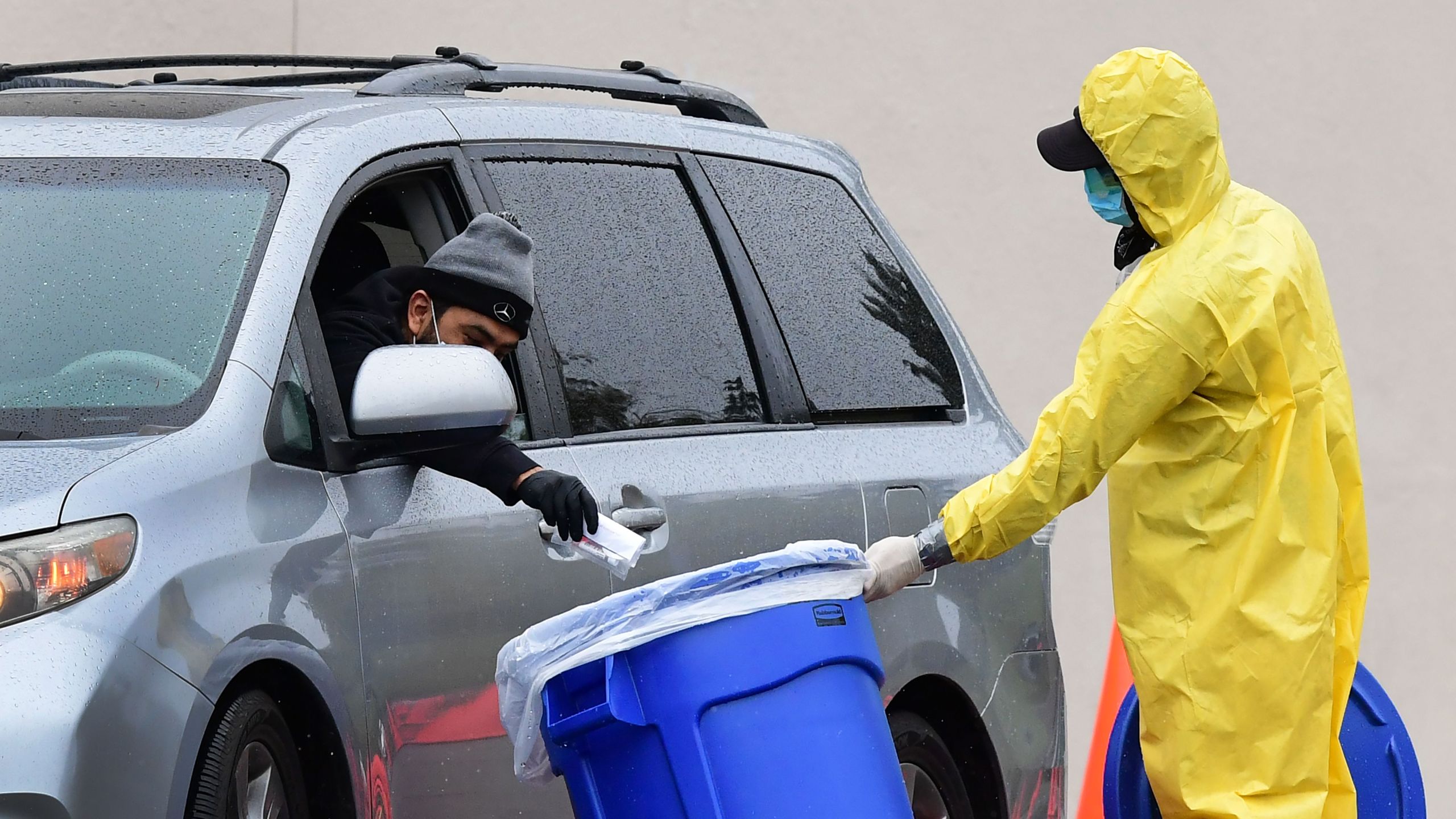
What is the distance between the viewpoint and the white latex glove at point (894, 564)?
326 centimetres

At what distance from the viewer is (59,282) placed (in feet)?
9.55

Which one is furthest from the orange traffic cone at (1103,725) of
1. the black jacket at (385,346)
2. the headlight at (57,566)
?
the headlight at (57,566)

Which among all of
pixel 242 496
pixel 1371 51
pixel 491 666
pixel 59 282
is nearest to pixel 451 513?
pixel 491 666

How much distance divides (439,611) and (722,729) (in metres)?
0.49

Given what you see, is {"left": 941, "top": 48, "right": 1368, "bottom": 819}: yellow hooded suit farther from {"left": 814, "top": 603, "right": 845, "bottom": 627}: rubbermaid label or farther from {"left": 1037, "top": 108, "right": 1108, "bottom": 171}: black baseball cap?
{"left": 814, "top": 603, "right": 845, "bottom": 627}: rubbermaid label


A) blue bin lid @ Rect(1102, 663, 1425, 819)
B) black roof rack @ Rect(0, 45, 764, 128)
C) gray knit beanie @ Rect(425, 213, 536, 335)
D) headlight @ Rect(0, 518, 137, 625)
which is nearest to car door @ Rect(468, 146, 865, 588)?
gray knit beanie @ Rect(425, 213, 536, 335)

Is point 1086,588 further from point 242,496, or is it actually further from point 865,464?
point 242,496

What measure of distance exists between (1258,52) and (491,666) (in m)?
5.75

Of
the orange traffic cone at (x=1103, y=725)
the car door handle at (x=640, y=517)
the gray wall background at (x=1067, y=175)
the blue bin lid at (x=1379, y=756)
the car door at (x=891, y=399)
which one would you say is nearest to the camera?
the car door handle at (x=640, y=517)

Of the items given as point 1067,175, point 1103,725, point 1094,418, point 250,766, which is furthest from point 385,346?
point 1067,175

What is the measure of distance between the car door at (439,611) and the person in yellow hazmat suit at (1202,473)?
0.56 metres

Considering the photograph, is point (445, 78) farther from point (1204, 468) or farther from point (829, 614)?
point (1204, 468)

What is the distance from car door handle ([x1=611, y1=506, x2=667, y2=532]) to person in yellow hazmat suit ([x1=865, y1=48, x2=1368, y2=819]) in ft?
1.33

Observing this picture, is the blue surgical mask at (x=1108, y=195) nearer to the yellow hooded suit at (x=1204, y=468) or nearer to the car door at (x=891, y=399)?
the yellow hooded suit at (x=1204, y=468)
